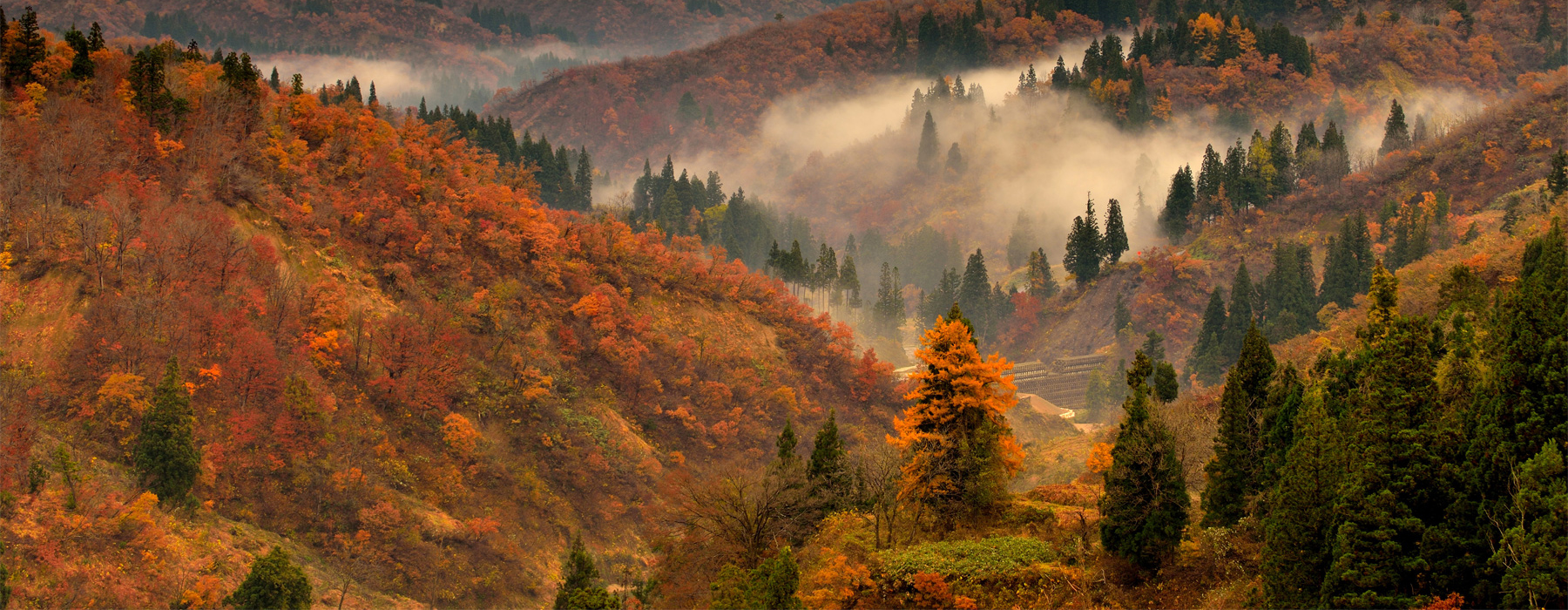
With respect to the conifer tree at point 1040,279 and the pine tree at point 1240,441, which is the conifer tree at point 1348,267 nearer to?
the conifer tree at point 1040,279

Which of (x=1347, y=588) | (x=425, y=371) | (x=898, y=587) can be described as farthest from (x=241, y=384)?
(x=1347, y=588)

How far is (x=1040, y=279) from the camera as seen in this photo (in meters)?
188

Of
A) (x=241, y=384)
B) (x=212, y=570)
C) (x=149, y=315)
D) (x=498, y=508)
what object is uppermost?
(x=149, y=315)

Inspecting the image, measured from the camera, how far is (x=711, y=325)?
117m

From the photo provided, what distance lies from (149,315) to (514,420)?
27854 millimetres

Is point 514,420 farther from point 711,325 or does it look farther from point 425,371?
point 711,325

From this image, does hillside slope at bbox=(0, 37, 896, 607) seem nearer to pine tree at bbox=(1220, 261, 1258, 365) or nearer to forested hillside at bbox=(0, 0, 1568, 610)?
forested hillside at bbox=(0, 0, 1568, 610)

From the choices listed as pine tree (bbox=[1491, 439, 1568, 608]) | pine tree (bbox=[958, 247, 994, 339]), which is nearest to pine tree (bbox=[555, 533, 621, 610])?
pine tree (bbox=[1491, 439, 1568, 608])

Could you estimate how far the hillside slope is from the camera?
68.0 metres

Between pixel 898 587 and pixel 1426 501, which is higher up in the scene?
pixel 1426 501

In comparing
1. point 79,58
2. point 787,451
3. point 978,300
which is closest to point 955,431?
point 787,451

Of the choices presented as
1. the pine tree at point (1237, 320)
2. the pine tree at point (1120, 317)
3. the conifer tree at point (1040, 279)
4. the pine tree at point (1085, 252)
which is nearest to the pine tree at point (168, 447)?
the pine tree at point (1237, 320)

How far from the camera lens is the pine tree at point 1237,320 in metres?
135

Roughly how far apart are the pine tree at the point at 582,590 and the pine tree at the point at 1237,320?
89854mm
